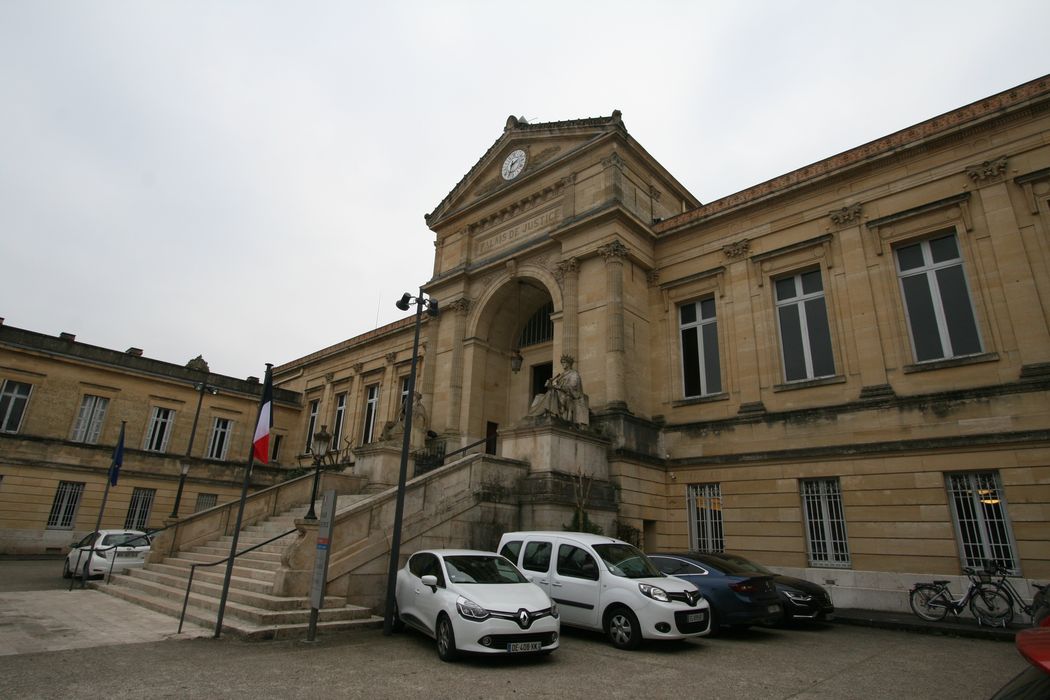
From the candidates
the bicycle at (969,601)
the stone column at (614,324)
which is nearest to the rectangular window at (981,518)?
the bicycle at (969,601)

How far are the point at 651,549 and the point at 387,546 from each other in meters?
8.22

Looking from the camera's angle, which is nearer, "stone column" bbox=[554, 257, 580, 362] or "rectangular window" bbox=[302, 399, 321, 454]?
"stone column" bbox=[554, 257, 580, 362]

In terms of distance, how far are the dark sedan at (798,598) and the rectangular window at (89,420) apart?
28045 mm

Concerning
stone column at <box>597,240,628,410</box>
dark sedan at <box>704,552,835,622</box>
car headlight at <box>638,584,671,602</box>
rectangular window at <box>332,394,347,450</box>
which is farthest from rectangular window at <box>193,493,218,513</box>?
car headlight at <box>638,584,671,602</box>

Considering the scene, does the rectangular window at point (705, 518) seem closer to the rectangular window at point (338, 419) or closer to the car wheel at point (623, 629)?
the car wheel at point (623, 629)

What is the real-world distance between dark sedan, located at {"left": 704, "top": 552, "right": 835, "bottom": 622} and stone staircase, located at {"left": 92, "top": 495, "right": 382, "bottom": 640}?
7171 millimetres

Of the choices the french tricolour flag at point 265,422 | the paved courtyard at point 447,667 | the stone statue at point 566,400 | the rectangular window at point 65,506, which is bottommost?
the paved courtyard at point 447,667

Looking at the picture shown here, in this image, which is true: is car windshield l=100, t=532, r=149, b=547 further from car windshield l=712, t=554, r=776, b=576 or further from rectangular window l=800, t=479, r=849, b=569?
rectangular window l=800, t=479, r=849, b=569

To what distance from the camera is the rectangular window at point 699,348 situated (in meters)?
17.4

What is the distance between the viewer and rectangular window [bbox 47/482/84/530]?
23.9m

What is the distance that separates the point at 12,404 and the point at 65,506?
4.97m

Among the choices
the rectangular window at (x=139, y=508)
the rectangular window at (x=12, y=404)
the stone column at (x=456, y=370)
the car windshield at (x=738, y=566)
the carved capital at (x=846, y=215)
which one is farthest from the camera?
the rectangular window at (x=139, y=508)

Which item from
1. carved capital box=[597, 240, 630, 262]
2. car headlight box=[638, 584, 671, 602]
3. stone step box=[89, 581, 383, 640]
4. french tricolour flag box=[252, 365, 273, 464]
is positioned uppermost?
carved capital box=[597, 240, 630, 262]

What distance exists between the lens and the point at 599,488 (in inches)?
583
